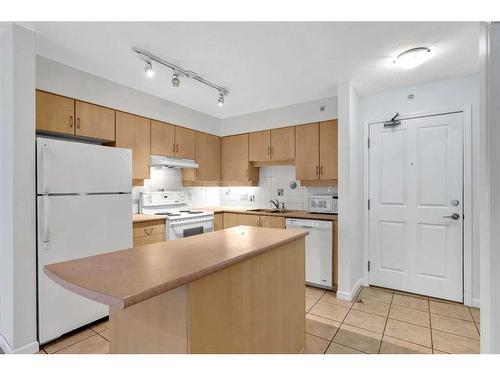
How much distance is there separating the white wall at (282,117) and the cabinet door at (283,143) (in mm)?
104

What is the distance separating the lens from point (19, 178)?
195 centimetres

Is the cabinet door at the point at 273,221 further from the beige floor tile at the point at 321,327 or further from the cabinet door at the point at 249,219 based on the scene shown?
the beige floor tile at the point at 321,327

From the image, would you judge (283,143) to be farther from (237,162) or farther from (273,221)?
(273,221)

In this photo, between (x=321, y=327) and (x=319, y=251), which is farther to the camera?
(x=319, y=251)

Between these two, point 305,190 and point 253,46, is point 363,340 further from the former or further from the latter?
point 253,46

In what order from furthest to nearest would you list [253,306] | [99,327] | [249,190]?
[249,190] → [99,327] → [253,306]

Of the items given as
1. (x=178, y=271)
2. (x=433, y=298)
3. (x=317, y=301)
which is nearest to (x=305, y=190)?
(x=317, y=301)

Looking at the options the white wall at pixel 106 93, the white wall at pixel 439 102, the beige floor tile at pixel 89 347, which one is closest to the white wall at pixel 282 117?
the white wall at pixel 439 102

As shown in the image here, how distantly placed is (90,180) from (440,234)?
144 inches

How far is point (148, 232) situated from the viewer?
308 cm

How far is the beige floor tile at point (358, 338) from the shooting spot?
2.06 m

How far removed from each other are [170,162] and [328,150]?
2125 millimetres

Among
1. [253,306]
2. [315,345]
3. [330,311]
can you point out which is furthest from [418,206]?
[253,306]

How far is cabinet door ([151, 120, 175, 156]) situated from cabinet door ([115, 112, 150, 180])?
92 millimetres
